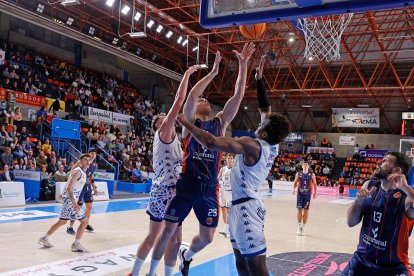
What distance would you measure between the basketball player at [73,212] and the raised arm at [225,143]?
14.0 feet

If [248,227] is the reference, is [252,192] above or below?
above

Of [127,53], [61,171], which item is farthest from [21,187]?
[127,53]

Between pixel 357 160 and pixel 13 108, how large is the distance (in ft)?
78.5

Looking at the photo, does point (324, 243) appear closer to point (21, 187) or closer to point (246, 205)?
point (246, 205)

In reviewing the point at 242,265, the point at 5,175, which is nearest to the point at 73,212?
the point at 242,265

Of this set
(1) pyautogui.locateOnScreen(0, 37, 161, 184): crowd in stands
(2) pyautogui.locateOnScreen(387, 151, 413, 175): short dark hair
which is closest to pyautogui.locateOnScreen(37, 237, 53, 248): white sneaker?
(2) pyautogui.locateOnScreen(387, 151, 413, 175): short dark hair

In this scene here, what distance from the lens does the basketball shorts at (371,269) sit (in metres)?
3.27

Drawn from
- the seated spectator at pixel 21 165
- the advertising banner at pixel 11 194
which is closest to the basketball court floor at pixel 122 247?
the advertising banner at pixel 11 194

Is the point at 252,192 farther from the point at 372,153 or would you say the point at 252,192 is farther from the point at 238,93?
the point at 372,153

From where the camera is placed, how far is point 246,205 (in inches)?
133

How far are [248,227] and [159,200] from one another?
4.48 ft

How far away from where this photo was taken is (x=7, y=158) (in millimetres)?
12828

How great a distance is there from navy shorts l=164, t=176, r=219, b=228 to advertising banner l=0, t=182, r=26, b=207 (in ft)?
28.8

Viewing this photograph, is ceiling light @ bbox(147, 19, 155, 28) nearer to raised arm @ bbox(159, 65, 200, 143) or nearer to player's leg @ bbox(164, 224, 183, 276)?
raised arm @ bbox(159, 65, 200, 143)
